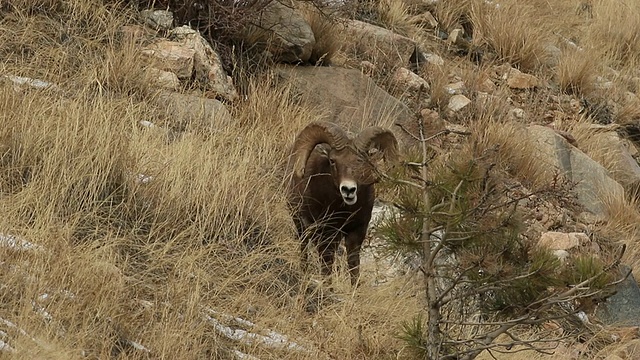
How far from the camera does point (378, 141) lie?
316 inches

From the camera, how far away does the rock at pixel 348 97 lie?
11.2 metres

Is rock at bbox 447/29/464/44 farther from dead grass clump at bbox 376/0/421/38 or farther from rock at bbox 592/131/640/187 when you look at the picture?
rock at bbox 592/131/640/187

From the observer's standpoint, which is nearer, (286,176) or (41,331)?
(41,331)

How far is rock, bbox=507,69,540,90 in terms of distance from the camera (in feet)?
46.6

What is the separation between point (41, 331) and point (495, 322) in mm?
2320

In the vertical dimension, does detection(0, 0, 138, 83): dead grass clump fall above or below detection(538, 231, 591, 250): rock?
above

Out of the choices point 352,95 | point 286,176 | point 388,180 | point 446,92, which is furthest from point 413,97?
point 388,180

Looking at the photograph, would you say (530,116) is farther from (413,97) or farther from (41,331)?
(41,331)

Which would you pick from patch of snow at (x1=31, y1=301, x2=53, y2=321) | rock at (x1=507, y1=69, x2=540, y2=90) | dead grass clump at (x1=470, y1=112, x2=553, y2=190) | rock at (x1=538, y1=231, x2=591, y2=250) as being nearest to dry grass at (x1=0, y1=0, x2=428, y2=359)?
patch of snow at (x1=31, y1=301, x2=53, y2=321)

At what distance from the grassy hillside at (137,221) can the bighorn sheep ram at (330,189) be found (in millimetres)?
235

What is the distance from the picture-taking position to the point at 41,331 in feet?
20.2

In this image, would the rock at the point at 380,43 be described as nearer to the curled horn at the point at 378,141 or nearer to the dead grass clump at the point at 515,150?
the dead grass clump at the point at 515,150

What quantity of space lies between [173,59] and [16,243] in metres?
3.89

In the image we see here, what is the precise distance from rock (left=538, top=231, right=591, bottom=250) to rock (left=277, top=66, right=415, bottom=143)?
1.57 metres
